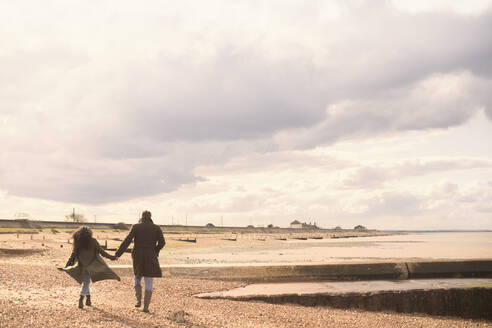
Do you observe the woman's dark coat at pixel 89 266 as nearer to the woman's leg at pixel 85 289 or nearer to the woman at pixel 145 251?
the woman's leg at pixel 85 289

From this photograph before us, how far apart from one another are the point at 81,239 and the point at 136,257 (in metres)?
1.44

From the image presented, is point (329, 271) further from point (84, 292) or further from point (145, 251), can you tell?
point (84, 292)

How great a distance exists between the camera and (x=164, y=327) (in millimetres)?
7824

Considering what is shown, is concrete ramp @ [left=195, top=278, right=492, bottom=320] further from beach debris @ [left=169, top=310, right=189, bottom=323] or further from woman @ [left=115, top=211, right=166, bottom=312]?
beach debris @ [left=169, top=310, right=189, bottom=323]

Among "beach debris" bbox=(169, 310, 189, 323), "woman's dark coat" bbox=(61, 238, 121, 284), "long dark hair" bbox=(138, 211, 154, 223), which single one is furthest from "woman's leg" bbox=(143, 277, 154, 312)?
"long dark hair" bbox=(138, 211, 154, 223)

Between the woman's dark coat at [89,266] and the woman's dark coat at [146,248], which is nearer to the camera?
the woman's dark coat at [146,248]

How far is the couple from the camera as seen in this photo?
30.0 feet

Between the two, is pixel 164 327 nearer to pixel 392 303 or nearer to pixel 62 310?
pixel 62 310

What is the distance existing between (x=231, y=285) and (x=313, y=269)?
300cm

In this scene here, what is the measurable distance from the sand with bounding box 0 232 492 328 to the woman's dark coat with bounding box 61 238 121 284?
63 centimetres

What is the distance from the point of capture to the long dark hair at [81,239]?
959 centimetres

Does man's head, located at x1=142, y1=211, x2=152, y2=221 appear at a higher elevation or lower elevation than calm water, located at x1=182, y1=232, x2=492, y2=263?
higher

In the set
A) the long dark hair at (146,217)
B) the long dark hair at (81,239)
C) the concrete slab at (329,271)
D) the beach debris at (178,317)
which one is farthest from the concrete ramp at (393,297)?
the long dark hair at (81,239)

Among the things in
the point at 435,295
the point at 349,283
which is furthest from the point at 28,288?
the point at 435,295
